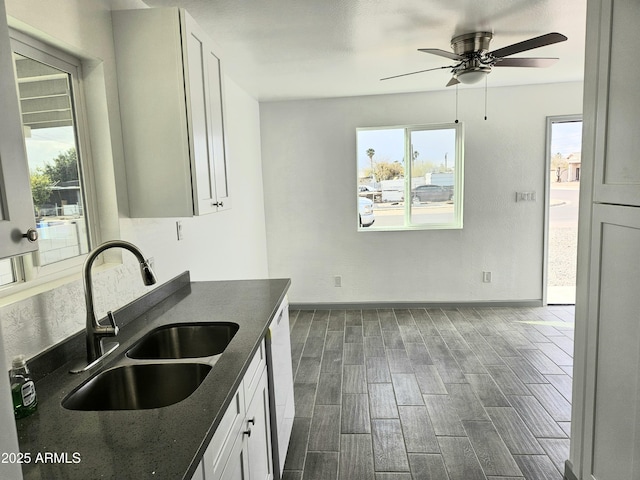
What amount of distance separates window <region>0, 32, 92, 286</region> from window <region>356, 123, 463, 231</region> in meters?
3.43

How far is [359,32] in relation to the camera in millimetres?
2658

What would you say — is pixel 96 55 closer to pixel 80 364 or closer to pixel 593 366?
pixel 80 364

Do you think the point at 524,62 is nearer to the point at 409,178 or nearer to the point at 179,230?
the point at 409,178

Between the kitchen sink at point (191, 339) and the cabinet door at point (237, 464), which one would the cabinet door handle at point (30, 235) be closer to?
the cabinet door at point (237, 464)

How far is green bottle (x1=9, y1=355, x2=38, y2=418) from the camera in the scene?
3.52 feet

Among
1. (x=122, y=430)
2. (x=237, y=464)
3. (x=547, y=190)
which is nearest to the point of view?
(x=122, y=430)

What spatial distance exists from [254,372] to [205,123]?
1283mm

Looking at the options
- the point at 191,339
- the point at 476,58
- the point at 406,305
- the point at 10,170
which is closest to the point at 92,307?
the point at 191,339

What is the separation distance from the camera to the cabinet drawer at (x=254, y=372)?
149 cm

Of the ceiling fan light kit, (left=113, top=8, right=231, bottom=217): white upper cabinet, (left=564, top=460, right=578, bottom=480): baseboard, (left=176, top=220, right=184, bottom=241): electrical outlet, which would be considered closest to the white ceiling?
the ceiling fan light kit

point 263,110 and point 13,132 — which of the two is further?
point 263,110

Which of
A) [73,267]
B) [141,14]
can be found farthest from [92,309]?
[141,14]

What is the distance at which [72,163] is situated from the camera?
1744 mm

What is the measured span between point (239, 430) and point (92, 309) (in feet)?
2.22
